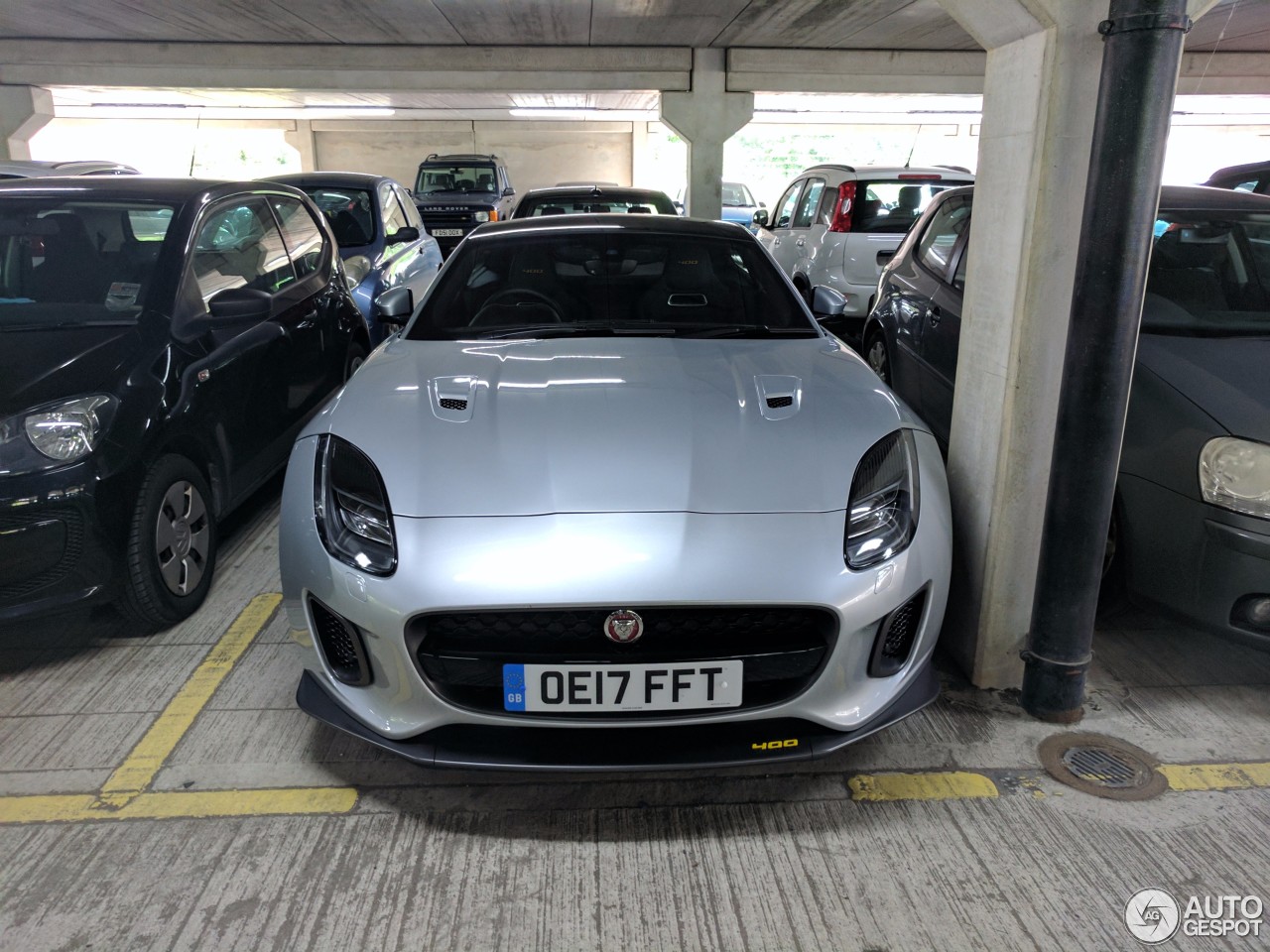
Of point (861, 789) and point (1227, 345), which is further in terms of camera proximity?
point (1227, 345)

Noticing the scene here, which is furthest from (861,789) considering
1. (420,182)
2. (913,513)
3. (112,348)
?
(420,182)

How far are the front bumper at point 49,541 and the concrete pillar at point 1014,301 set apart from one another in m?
2.70

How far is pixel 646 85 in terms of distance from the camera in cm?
1356

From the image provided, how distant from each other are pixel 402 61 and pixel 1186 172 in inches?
1075

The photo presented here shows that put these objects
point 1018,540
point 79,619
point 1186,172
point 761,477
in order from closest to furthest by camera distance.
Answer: point 761,477, point 1018,540, point 79,619, point 1186,172

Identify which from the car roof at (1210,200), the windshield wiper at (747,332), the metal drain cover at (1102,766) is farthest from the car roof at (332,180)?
the metal drain cover at (1102,766)

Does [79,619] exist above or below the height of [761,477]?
below

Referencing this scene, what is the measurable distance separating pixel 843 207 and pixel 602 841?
6256 millimetres

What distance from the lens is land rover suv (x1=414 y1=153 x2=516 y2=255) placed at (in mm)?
13859

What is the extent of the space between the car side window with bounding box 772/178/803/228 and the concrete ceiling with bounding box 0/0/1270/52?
7.64 ft

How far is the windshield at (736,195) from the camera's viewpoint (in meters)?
18.8

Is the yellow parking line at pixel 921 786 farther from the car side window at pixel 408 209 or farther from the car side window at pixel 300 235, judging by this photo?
the car side window at pixel 408 209

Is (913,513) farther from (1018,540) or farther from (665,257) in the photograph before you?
(665,257)

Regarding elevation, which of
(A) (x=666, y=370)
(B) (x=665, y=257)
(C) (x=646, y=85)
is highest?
(C) (x=646, y=85)
